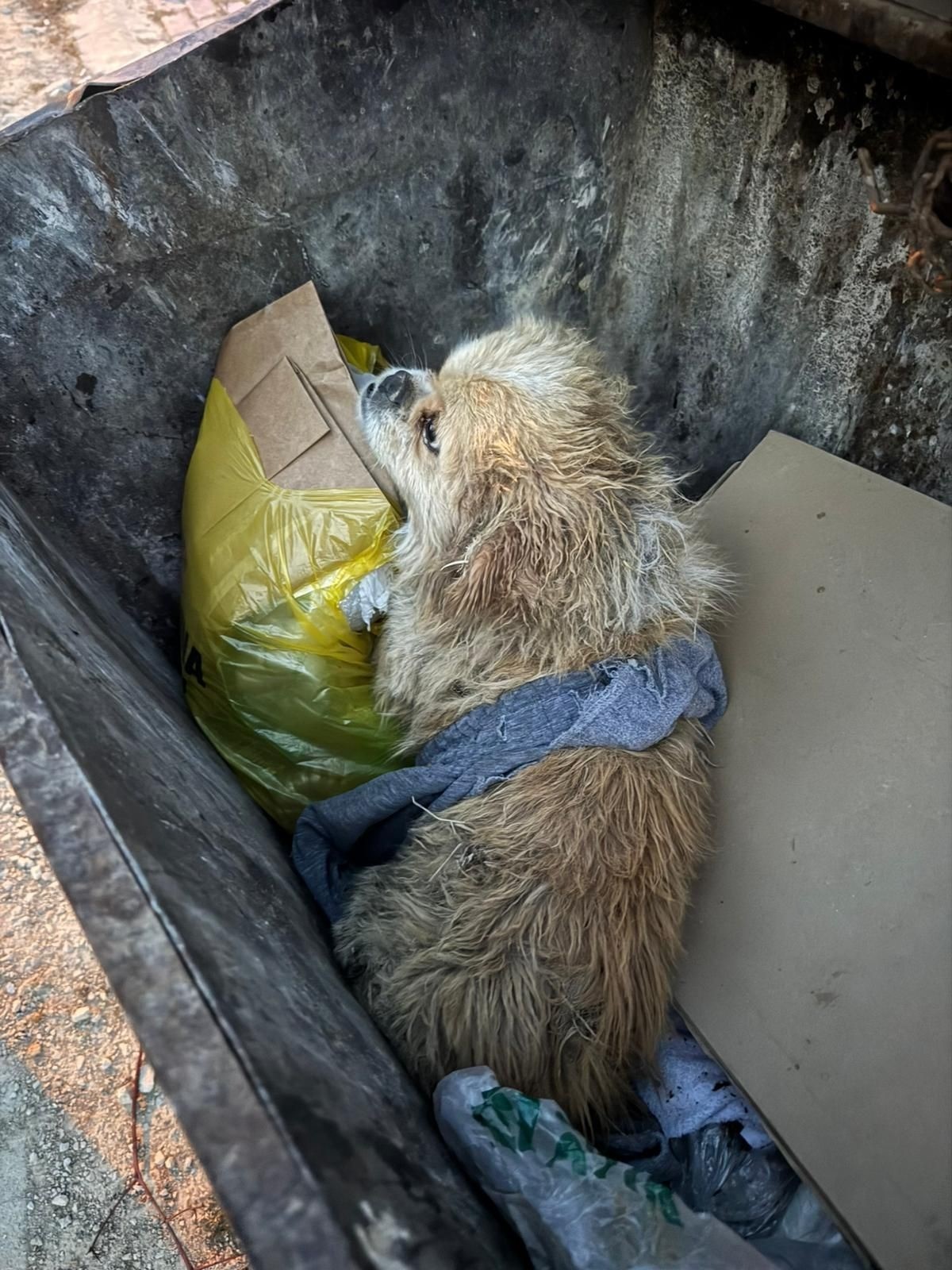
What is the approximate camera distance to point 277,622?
1.83 m

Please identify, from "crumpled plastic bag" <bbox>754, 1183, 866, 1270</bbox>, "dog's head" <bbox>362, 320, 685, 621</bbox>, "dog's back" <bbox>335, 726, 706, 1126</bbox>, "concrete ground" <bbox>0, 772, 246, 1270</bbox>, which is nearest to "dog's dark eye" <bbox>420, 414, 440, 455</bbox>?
"dog's head" <bbox>362, 320, 685, 621</bbox>

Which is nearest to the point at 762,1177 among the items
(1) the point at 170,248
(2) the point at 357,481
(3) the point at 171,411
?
(2) the point at 357,481

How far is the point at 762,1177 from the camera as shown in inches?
58.7

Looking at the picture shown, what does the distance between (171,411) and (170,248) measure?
35 cm

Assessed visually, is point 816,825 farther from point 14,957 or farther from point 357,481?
point 14,957

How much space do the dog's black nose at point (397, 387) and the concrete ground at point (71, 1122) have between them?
1337 mm

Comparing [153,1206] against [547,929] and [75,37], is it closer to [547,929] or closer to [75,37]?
[547,929]

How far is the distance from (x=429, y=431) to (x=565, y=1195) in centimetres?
137

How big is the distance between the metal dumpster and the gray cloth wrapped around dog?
0.15 m

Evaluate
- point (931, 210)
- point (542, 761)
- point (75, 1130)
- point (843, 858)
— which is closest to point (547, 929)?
point (542, 761)

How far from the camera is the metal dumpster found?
115 cm

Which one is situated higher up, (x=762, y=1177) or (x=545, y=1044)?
(x=545, y=1044)

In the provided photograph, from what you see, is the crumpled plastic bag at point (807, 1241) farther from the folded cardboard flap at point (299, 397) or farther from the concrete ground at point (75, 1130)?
the folded cardboard flap at point (299, 397)

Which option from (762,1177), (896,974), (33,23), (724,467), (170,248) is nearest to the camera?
(896,974)
